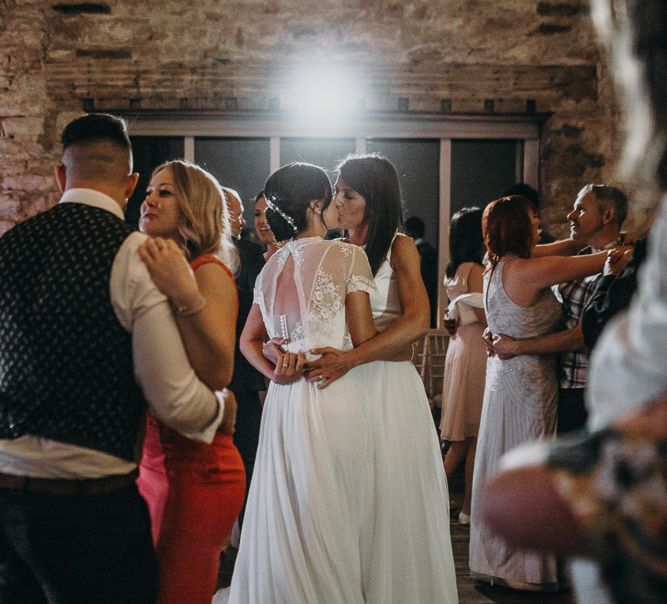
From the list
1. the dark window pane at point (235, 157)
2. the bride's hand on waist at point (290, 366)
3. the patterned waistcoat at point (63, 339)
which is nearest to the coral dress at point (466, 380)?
the dark window pane at point (235, 157)

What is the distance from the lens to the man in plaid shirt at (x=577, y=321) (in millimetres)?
3373

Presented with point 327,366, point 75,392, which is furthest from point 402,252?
point 75,392

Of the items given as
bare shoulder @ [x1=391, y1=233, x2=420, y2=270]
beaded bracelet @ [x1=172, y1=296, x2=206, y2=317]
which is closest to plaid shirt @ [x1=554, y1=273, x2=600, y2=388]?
bare shoulder @ [x1=391, y1=233, x2=420, y2=270]

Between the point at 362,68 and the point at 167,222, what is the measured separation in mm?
4028

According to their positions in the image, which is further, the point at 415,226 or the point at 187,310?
the point at 415,226

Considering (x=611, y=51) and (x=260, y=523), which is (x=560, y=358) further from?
(x=611, y=51)

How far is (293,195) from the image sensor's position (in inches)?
107

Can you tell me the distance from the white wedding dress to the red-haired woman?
0.87 metres

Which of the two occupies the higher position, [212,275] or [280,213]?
[280,213]

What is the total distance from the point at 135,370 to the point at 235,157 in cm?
457

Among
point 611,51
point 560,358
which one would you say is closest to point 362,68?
point 560,358

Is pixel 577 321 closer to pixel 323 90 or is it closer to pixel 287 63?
pixel 323 90

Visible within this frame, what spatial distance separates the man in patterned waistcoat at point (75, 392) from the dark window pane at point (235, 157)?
4.45 meters

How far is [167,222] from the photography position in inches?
80.2
